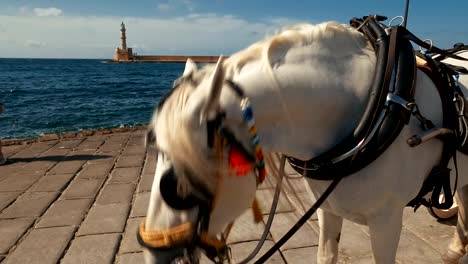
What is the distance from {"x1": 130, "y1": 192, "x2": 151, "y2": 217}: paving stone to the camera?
343 cm

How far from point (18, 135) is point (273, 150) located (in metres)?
12.8

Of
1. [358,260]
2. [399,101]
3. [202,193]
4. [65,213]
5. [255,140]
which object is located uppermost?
[399,101]

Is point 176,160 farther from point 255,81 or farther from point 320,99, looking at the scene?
point 320,99

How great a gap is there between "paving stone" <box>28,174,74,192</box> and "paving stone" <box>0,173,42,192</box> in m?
0.11

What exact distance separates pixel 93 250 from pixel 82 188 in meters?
1.61

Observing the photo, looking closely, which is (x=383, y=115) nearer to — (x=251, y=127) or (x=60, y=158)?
(x=251, y=127)

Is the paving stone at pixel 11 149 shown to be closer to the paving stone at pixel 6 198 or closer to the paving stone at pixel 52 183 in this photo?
the paving stone at pixel 52 183

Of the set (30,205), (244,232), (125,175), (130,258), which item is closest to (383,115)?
(244,232)

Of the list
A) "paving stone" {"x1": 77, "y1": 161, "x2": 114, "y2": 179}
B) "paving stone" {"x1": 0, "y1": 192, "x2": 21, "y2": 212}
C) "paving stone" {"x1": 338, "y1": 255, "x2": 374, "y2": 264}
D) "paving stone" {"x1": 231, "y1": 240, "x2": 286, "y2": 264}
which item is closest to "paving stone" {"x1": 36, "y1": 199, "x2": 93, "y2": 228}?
"paving stone" {"x1": 0, "y1": 192, "x2": 21, "y2": 212}

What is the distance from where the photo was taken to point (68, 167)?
5.05 metres

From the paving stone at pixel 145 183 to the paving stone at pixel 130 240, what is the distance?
0.77m

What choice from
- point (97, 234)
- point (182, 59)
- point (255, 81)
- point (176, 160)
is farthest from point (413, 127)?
point (182, 59)

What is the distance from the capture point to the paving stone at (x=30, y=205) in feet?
11.5

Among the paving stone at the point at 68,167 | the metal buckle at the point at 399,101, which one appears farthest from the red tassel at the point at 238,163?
the paving stone at the point at 68,167
